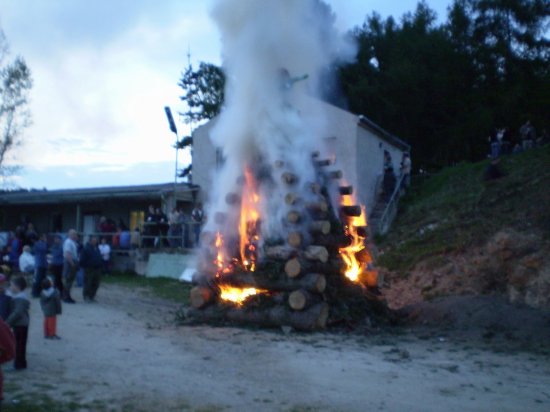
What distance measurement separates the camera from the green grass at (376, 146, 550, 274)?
18172 millimetres

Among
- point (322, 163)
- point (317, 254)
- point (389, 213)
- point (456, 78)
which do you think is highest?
point (456, 78)

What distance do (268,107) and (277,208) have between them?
2.30 m

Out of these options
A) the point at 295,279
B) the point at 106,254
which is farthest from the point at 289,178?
the point at 106,254

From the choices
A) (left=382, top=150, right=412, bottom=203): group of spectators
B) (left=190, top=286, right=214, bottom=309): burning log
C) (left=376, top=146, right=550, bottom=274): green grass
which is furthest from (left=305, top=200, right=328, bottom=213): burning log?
(left=382, top=150, right=412, bottom=203): group of spectators

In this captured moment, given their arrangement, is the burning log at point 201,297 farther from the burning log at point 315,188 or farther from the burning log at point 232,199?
the burning log at point 315,188

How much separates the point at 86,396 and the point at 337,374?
124 inches

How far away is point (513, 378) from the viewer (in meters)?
8.32

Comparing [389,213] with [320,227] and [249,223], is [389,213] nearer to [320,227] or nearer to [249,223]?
[249,223]

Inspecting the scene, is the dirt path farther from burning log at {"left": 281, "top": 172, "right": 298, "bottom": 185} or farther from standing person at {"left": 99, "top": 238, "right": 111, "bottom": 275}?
standing person at {"left": 99, "top": 238, "right": 111, "bottom": 275}

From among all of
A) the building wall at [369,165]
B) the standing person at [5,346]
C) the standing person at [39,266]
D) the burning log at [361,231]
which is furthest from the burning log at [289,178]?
the building wall at [369,165]

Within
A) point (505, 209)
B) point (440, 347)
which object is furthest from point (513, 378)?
point (505, 209)

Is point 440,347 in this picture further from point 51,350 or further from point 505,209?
point 505,209

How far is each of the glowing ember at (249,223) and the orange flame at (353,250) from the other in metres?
1.91

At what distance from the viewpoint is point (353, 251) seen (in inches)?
561
